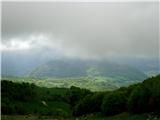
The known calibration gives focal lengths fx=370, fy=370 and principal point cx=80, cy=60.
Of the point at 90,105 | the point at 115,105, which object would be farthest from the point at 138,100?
the point at 90,105

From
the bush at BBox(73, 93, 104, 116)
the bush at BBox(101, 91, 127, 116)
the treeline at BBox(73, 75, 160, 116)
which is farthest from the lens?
the bush at BBox(73, 93, 104, 116)

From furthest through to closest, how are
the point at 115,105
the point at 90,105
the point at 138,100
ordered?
the point at 90,105, the point at 115,105, the point at 138,100

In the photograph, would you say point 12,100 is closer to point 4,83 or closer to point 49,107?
point 4,83

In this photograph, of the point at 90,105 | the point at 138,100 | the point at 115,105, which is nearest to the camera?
the point at 138,100

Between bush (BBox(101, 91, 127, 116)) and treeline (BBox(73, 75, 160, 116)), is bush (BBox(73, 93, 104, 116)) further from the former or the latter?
bush (BBox(101, 91, 127, 116))

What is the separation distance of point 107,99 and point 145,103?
13762mm

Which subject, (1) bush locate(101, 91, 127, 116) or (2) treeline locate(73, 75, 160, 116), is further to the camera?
(1) bush locate(101, 91, 127, 116)

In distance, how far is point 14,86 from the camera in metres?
149

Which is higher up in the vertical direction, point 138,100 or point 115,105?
point 138,100

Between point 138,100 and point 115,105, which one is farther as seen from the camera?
point 115,105

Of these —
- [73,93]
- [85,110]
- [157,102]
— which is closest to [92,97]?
[85,110]

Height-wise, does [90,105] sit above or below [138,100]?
below

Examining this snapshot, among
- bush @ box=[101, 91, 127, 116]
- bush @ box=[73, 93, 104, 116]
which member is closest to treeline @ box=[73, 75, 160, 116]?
bush @ box=[101, 91, 127, 116]

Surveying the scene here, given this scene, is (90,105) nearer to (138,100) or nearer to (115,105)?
(115,105)
